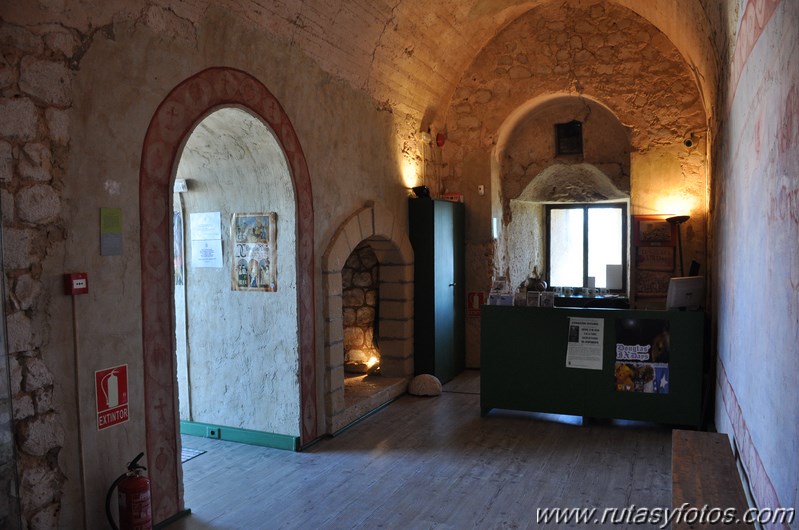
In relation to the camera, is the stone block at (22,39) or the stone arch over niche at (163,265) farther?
the stone arch over niche at (163,265)

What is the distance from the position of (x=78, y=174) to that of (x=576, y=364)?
389cm

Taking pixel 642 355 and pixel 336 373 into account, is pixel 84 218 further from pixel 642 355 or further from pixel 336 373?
pixel 642 355

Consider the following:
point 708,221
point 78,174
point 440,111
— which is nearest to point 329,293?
point 78,174

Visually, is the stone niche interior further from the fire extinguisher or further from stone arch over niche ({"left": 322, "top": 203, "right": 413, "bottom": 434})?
the fire extinguisher

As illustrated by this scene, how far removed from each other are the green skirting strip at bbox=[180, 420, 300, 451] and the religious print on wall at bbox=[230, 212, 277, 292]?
1.09m

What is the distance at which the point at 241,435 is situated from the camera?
4.91 metres

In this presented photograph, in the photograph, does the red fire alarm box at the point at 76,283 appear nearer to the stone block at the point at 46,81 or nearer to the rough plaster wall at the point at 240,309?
the stone block at the point at 46,81

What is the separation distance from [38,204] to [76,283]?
40cm

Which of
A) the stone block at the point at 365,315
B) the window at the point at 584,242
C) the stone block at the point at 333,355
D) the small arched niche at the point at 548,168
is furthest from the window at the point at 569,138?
the stone block at the point at 333,355

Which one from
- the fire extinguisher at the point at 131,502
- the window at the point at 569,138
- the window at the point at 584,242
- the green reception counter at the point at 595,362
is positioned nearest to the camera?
the fire extinguisher at the point at 131,502

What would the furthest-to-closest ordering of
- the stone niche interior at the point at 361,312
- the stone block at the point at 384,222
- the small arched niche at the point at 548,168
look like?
the small arched niche at the point at 548,168, the stone niche interior at the point at 361,312, the stone block at the point at 384,222

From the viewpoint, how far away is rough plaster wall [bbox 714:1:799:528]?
1.84 m

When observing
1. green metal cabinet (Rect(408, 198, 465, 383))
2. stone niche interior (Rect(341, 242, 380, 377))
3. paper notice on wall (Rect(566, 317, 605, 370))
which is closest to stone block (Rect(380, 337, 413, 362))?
green metal cabinet (Rect(408, 198, 465, 383))

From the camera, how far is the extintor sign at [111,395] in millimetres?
3164
